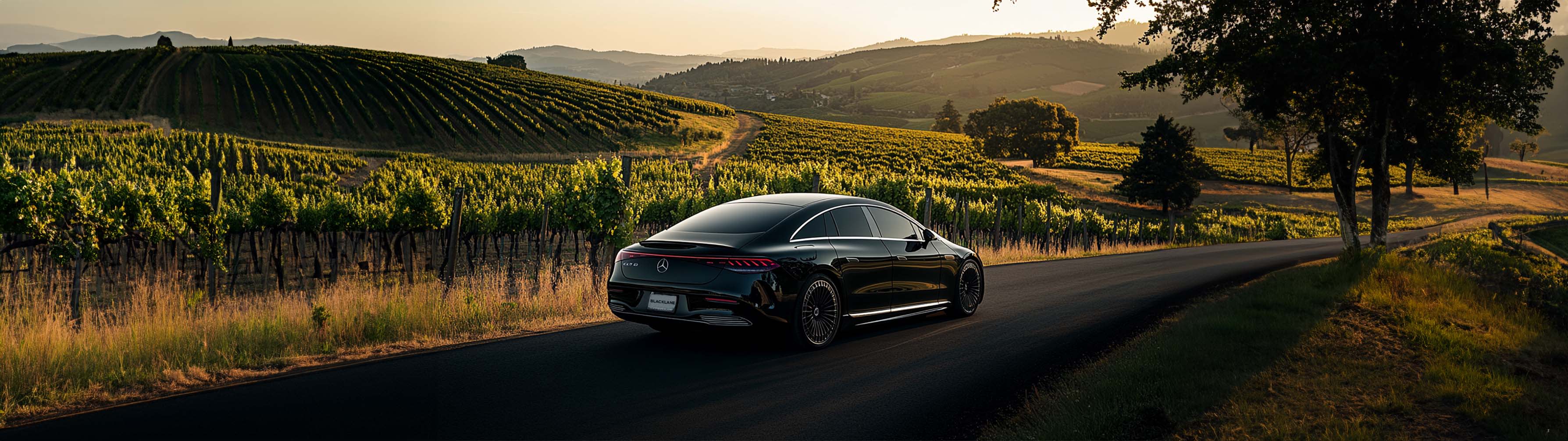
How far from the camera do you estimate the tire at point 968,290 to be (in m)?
9.98

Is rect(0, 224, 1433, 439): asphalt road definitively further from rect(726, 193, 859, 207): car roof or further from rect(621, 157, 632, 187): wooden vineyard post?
rect(621, 157, 632, 187): wooden vineyard post

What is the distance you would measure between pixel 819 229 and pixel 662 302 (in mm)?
1735

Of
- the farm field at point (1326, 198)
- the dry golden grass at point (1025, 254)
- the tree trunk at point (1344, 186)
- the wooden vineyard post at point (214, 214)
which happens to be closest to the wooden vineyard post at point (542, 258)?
the wooden vineyard post at point (214, 214)

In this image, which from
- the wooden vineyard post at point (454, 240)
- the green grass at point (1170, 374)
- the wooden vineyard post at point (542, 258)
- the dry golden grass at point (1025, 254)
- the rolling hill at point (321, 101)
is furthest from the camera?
the rolling hill at point (321, 101)

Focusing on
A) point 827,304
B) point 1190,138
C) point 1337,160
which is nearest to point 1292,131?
point 1190,138

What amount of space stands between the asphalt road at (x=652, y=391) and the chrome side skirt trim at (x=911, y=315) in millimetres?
171

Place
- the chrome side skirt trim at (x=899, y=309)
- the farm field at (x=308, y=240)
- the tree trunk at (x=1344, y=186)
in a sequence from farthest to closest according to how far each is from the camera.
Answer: the tree trunk at (x=1344, y=186) → the chrome side skirt trim at (x=899, y=309) → the farm field at (x=308, y=240)

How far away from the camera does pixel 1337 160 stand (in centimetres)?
1652

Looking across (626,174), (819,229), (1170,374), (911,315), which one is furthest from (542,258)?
(1170,374)

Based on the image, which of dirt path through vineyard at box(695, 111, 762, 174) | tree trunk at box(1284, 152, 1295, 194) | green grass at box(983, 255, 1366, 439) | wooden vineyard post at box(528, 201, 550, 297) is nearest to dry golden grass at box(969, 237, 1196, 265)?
green grass at box(983, 255, 1366, 439)

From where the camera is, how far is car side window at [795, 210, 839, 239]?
805 centimetres

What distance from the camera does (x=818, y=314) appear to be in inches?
314

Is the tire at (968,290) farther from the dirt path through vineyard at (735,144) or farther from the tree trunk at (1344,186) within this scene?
the dirt path through vineyard at (735,144)

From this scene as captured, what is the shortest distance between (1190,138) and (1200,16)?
57504mm
